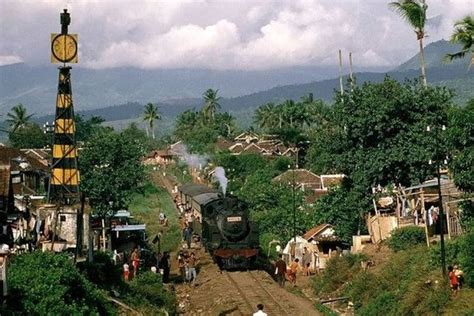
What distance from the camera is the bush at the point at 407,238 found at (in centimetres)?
3225

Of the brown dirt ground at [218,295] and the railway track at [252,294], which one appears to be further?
the brown dirt ground at [218,295]

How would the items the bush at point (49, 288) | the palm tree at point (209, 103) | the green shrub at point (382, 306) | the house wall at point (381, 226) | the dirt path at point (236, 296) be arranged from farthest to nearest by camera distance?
the palm tree at point (209, 103), the house wall at point (381, 226), the dirt path at point (236, 296), the green shrub at point (382, 306), the bush at point (49, 288)

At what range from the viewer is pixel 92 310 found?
66.6 feet

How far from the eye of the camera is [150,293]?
27.6m

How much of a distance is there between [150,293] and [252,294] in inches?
152

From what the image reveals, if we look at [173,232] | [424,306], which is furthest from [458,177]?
[173,232]

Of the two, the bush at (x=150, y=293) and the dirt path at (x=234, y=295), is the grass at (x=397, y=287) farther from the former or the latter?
the bush at (x=150, y=293)

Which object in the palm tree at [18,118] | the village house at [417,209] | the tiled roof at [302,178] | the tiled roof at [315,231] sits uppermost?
the palm tree at [18,118]

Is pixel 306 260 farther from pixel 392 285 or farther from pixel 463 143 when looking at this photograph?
pixel 463 143

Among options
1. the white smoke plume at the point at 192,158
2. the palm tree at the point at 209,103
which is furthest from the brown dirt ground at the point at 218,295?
the palm tree at the point at 209,103

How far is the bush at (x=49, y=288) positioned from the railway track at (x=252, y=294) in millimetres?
5811

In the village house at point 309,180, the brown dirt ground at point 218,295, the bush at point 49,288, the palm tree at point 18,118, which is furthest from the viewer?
the palm tree at point 18,118

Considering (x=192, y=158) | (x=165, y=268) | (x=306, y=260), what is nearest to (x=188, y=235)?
(x=306, y=260)

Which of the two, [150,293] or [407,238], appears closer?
[150,293]
